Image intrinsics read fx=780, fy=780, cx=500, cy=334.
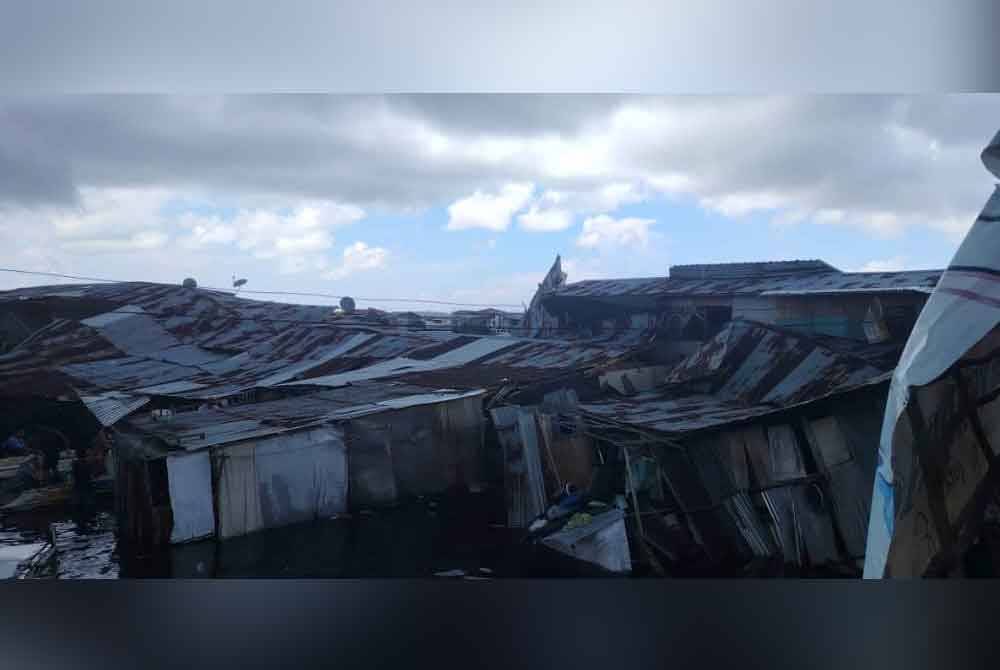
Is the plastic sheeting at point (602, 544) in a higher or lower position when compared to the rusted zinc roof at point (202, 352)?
lower

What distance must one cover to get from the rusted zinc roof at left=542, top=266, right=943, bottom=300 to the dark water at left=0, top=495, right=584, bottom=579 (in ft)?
4.07

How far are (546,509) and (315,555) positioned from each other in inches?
44.8

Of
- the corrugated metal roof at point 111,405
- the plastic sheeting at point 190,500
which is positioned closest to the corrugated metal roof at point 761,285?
the plastic sheeting at point 190,500

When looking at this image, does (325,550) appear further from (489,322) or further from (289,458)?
(489,322)

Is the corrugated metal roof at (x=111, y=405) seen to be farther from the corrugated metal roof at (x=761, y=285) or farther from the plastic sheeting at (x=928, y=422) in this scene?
the plastic sheeting at (x=928, y=422)

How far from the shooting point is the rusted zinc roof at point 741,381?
11.9 feet

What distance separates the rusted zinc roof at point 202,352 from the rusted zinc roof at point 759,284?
0.32 metres

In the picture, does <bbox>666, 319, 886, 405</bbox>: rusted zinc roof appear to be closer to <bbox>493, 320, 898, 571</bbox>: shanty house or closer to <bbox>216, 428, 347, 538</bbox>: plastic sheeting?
<bbox>493, 320, 898, 571</bbox>: shanty house

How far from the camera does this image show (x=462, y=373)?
429 centimetres

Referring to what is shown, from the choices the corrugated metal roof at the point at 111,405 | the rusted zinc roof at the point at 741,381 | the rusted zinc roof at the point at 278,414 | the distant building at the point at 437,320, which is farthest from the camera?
the distant building at the point at 437,320

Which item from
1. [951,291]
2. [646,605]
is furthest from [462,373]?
[951,291]

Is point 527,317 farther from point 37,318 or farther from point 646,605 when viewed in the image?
point 37,318

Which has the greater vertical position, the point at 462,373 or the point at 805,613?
the point at 462,373

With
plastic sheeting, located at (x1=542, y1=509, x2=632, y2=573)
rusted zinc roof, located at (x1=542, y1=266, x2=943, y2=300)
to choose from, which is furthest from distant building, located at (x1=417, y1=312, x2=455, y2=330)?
plastic sheeting, located at (x1=542, y1=509, x2=632, y2=573)
